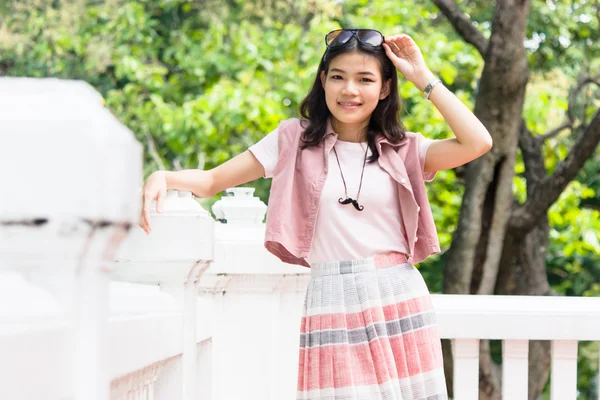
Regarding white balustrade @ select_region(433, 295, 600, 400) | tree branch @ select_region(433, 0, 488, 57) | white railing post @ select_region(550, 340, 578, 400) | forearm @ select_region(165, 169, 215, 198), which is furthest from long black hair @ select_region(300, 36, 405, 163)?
tree branch @ select_region(433, 0, 488, 57)

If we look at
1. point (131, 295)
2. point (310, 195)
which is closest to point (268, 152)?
point (310, 195)

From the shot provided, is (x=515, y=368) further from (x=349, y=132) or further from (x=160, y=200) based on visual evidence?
(x=160, y=200)

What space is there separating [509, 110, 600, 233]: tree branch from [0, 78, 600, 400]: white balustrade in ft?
11.6

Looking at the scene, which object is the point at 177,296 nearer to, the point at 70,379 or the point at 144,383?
the point at 144,383

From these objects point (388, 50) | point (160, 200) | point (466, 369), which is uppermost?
point (388, 50)

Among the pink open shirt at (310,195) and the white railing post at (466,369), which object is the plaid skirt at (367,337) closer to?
the pink open shirt at (310,195)

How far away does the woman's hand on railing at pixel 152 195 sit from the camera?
5.04 feet

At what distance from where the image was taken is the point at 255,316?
2551 millimetres

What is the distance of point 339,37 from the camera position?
2375mm

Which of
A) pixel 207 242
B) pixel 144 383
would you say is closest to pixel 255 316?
pixel 207 242

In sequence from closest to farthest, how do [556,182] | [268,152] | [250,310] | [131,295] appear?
[131,295] < [268,152] < [250,310] < [556,182]

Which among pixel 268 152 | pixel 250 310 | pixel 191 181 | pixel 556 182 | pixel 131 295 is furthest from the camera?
pixel 556 182

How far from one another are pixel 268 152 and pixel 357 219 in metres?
0.29

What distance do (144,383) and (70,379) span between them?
28.6 inches
